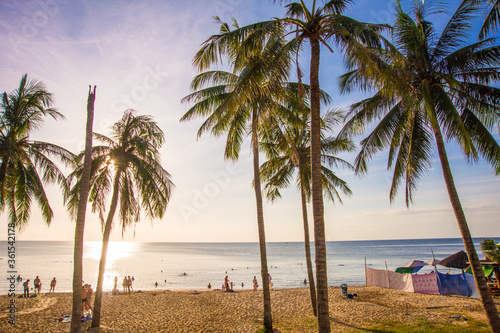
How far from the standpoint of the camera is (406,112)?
10172 millimetres

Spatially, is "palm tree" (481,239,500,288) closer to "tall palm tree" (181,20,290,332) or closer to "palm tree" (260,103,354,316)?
"palm tree" (260,103,354,316)

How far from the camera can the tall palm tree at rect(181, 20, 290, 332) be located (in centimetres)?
760

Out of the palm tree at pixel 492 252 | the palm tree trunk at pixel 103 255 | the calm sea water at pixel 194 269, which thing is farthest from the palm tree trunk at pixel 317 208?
the calm sea water at pixel 194 269

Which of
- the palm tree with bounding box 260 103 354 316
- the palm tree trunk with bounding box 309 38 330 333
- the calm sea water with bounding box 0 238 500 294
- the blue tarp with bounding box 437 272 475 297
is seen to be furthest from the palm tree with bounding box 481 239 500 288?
the calm sea water with bounding box 0 238 500 294

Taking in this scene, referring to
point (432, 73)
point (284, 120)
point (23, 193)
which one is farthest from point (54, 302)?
point (432, 73)

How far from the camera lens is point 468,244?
788 cm

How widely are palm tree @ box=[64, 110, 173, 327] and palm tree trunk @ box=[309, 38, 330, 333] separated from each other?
7092 millimetres

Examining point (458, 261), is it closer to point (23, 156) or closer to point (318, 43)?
point (318, 43)

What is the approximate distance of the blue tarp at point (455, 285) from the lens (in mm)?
17195

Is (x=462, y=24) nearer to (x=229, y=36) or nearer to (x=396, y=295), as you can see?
(x=229, y=36)

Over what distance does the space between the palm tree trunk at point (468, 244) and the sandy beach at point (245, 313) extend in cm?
382

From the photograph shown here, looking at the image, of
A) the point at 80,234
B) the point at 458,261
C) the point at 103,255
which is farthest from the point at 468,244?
the point at 458,261

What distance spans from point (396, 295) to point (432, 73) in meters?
14.8

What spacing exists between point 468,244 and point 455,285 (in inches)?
518
